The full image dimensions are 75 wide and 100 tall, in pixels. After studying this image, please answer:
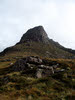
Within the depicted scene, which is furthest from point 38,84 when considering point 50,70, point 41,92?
point 50,70

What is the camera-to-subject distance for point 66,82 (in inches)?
763

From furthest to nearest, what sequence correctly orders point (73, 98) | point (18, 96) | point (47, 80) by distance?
point (47, 80) < point (18, 96) < point (73, 98)

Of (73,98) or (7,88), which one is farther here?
(7,88)

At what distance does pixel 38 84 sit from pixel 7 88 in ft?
14.9

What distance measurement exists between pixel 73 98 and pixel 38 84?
21.6 feet

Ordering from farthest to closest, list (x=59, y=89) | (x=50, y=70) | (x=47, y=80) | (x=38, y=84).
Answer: (x=50, y=70) < (x=47, y=80) < (x=38, y=84) < (x=59, y=89)

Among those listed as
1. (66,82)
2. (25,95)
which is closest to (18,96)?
(25,95)

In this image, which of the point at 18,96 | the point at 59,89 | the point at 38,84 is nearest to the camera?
the point at 18,96

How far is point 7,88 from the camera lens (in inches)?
675

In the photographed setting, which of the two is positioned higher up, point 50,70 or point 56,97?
point 50,70

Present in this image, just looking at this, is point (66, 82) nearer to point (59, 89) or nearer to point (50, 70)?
point (59, 89)

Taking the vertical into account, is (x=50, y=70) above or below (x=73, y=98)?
above

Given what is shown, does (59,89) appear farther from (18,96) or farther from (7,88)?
(7,88)

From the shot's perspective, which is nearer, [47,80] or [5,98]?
[5,98]
